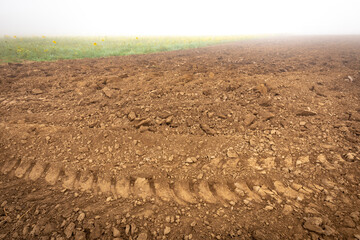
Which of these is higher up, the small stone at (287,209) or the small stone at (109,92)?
the small stone at (109,92)

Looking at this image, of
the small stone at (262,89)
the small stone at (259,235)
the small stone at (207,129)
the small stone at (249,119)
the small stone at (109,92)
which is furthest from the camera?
the small stone at (109,92)

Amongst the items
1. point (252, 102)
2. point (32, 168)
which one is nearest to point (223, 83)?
point (252, 102)

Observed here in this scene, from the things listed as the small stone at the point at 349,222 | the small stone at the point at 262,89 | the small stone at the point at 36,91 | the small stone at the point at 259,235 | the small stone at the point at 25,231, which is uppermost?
the small stone at the point at 262,89

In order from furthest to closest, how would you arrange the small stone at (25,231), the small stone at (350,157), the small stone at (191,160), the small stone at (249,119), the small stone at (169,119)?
the small stone at (169,119) → the small stone at (249,119) → the small stone at (191,160) → the small stone at (350,157) → the small stone at (25,231)

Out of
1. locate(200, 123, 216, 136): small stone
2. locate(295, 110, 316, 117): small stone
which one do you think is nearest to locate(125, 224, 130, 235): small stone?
locate(200, 123, 216, 136): small stone

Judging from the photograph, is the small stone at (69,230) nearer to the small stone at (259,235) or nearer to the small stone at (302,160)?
the small stone at (259,235)

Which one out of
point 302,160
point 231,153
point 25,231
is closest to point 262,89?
point 302,160

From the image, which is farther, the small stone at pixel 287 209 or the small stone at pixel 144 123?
the small stone at pixel 144 123

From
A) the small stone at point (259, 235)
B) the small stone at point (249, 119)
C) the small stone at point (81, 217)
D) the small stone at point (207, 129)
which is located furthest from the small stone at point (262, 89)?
the small stone at point (81, 217)

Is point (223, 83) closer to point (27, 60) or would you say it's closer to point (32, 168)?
point (32, 168)

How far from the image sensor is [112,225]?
5.54ft

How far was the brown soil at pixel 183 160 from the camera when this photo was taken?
1.69m

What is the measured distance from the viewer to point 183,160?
8.03 ft

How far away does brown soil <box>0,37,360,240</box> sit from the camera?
1.69 meters
